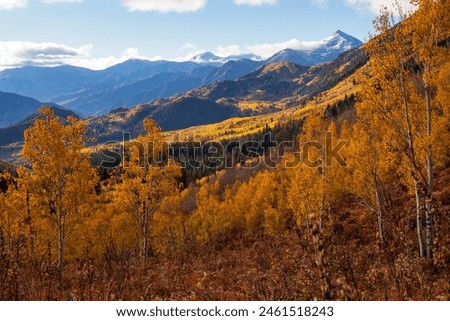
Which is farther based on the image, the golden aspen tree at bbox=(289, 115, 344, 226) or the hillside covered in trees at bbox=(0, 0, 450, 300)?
the golden aspen tree at bbox=(289, 115, 344, 226)

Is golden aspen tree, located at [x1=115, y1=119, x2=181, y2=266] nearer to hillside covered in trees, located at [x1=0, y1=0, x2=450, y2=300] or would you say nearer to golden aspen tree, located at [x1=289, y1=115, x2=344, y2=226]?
hillside covered in trees, located at [x1=0, y1=0, x2=450, y2=300]

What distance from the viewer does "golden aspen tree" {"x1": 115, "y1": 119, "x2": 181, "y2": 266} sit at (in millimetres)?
27609

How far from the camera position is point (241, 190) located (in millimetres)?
64938

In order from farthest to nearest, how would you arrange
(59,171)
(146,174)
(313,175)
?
(313,175) < (146,174) < (59,171)

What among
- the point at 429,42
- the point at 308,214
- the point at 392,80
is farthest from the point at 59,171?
the point at 308,214

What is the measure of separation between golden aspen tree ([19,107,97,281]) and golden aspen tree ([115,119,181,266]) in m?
6.03

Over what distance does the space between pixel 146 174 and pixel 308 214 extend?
2634 cm

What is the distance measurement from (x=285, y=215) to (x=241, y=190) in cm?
1675

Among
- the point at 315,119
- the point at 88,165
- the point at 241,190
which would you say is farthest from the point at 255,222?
the point at 88,165

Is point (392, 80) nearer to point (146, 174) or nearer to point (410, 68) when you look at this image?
point (410, 68)

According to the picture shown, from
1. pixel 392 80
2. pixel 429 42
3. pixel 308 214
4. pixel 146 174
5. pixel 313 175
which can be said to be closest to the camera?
pixel 308 214

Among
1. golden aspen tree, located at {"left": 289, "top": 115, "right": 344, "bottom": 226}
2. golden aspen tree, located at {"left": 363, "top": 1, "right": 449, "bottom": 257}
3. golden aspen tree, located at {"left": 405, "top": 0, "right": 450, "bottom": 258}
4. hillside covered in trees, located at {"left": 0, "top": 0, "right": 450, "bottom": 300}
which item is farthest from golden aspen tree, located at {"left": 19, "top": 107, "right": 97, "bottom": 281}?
golden aspen tree, located at {"left": 405, "top": 0, "right": 450, "bottom": 258}

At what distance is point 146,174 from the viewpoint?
1109 inches
